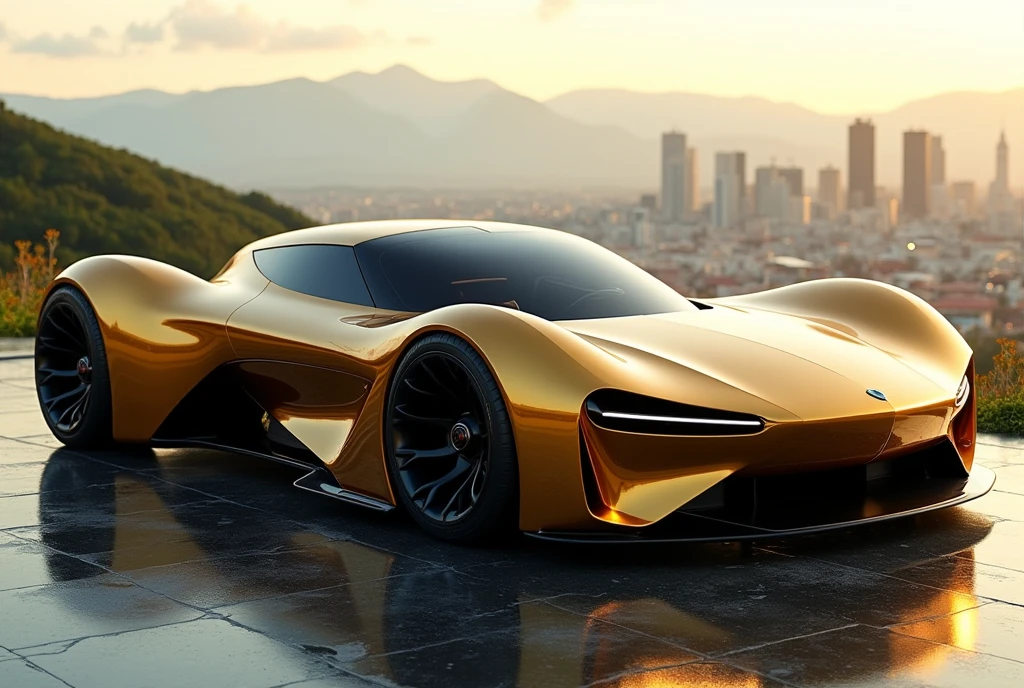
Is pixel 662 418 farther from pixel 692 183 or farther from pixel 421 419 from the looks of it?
pixel 692 183

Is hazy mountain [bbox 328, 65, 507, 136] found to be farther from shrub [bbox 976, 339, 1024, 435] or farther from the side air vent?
the side air vent

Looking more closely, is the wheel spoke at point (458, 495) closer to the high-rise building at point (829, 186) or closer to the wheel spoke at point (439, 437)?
the wheel spoke at point (439, 437)

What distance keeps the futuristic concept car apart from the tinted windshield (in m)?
0.01

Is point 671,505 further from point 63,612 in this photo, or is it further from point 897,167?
point 897,167

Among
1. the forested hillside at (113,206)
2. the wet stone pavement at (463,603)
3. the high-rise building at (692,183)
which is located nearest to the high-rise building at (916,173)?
the high-rise building at (692,183)

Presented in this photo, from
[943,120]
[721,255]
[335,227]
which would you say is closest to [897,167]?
[943,120]

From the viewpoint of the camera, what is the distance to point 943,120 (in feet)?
259

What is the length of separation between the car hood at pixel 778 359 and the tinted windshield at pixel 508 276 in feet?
0.68

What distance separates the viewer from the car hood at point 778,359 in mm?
4922

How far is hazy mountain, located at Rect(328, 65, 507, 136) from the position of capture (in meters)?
69.9

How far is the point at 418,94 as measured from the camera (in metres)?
75.6

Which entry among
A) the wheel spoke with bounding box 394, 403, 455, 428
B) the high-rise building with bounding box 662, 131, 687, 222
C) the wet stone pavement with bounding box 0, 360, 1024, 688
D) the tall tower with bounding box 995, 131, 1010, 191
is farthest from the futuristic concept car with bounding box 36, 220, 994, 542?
the tall tower with bounding box 995, 131, 1010, 191

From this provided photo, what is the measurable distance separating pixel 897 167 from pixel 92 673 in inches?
2955

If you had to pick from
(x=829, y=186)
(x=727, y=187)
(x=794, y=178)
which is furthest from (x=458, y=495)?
(x=829, y=186)
